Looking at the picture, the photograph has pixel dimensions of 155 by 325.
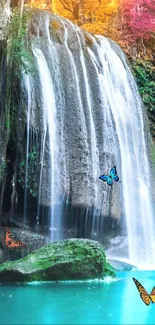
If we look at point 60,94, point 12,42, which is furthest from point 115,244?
point 12,42

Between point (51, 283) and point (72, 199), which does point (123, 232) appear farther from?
point (51, 283)

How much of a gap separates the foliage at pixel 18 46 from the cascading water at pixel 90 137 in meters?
0.60

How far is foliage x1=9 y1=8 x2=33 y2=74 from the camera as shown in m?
8.37

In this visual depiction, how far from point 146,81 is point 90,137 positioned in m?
5.63

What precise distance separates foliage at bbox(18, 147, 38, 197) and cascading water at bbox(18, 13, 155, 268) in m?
Answer: 0.16

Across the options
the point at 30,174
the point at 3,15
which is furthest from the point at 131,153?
the point at 3,15

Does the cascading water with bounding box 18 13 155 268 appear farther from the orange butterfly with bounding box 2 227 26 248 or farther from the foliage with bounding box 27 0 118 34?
the foliage with bounding box 27 0 118 34

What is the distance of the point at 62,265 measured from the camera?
262 inches

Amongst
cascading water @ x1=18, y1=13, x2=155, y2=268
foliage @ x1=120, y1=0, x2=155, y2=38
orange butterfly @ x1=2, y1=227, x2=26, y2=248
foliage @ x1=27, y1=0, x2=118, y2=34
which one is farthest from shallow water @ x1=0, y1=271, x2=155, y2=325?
foliage @ x1=27, y1=0, x2=118, y2=34

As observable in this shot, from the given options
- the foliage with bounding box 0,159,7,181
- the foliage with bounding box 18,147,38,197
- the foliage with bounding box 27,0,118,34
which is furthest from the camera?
the foliage with bounding box 27,0,118,34

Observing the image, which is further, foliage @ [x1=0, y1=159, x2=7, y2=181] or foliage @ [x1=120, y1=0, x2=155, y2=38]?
foliage @ [x1=120, y1=0, x2=155, y2=38]

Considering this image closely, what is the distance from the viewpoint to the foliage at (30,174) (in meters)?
9.32

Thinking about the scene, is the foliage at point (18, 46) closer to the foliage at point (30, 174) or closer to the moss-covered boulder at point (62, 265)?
the foliage at point (30, 174)

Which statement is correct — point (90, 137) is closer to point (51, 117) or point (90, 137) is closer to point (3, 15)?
point (51, 117)
